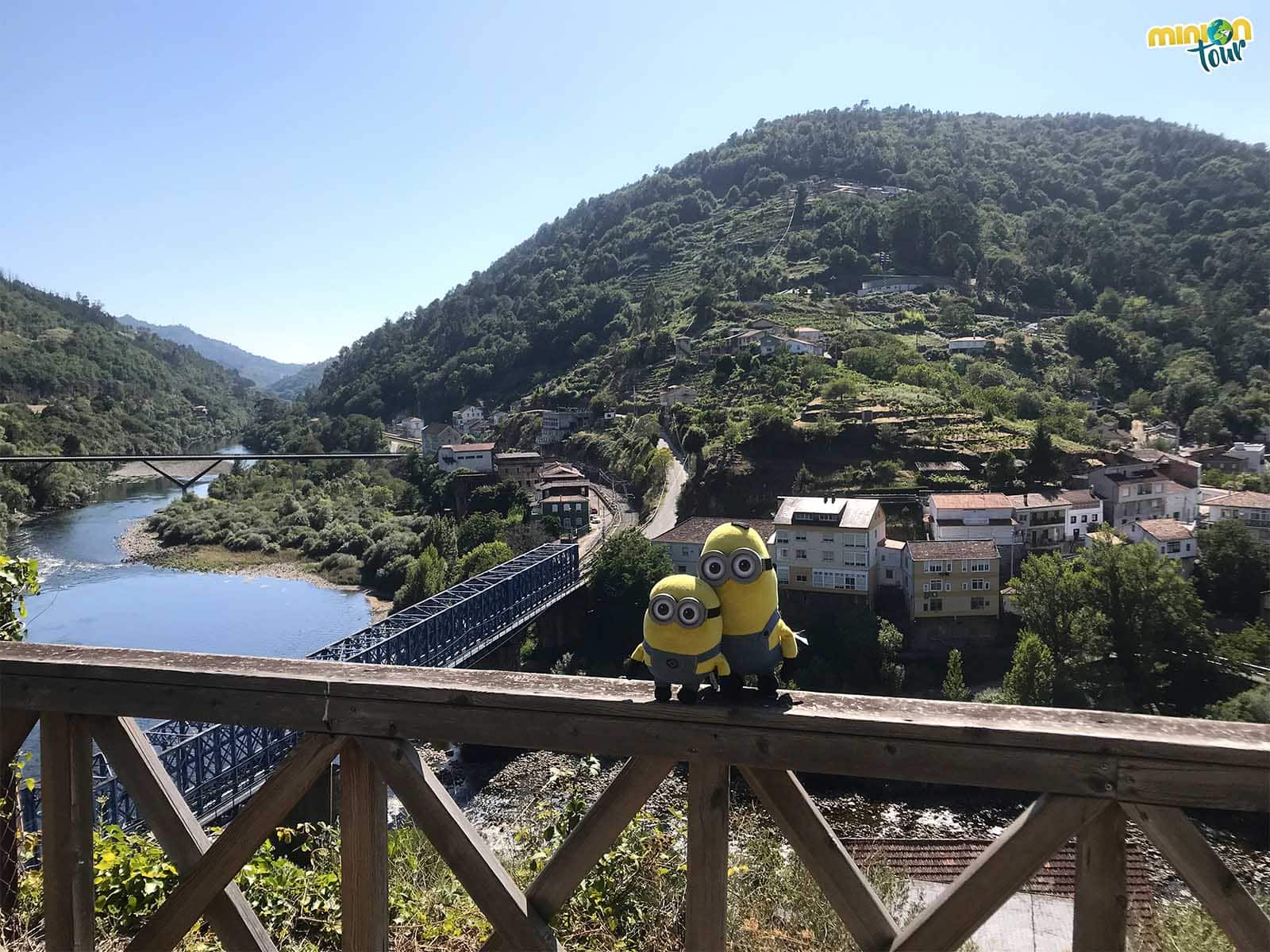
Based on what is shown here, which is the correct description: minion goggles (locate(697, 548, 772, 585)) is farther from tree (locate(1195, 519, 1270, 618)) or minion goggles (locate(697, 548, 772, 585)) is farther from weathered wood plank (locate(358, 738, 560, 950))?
tree (locate(1195, 519, 1270, 618))

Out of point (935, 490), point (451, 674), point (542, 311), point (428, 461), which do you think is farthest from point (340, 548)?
point (542, 311)

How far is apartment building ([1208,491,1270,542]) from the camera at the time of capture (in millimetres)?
22750

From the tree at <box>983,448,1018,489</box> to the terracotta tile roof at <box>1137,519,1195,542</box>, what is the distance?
391 centimetres

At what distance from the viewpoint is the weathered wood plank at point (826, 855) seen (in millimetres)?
1010

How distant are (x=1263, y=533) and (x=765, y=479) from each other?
14.7 meters

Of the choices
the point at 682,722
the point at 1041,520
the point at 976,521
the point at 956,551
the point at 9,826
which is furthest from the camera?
the point at 1041,520

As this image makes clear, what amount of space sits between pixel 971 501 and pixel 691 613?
943 inches

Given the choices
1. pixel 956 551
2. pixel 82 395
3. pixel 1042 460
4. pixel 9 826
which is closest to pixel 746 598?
pixel 9 826

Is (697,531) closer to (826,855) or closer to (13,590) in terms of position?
(13,590)

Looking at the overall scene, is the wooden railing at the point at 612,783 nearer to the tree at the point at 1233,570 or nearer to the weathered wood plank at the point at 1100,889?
the weathered wood plank at the point at 1100,889

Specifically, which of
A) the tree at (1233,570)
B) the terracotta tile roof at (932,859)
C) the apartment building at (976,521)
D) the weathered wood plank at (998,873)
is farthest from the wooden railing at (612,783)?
the tree at (1233,570)

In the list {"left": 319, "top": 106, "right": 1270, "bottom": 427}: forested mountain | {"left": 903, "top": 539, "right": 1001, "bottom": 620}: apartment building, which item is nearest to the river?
Result: {"left": 903, "top": 539, "right": 1001, "bottom": 620}: apartment building

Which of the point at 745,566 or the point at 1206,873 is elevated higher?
the point at 745,566

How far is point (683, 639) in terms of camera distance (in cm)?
108
